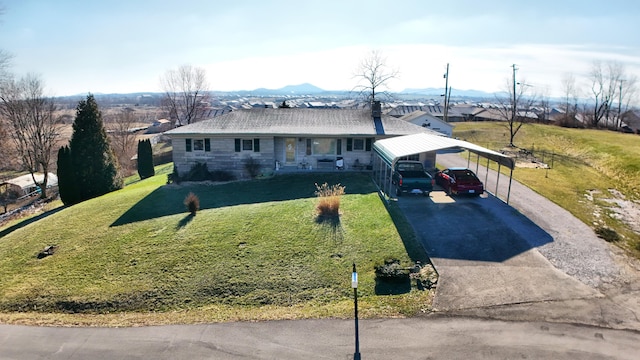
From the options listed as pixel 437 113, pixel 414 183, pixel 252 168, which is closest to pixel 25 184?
pixel 252 168

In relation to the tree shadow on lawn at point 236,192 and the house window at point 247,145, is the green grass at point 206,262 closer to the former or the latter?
→ the tree shadow on lawn at point 236,192

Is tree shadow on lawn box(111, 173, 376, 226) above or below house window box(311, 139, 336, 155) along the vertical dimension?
below

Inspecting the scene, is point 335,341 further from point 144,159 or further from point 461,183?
point 144,159

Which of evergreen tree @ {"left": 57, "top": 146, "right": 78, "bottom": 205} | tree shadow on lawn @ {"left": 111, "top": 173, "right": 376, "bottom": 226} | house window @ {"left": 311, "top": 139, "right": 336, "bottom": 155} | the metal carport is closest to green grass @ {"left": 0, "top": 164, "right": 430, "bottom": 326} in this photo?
tree shadow on lawn @ {"left": 111, "top": 173, "right": 376, "bottom": 226}

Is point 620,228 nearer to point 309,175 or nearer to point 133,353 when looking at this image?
point 309,175

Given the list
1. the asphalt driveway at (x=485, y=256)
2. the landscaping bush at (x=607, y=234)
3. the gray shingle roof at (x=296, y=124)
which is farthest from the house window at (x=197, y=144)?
the landscaping bush at (x=607, y=234)

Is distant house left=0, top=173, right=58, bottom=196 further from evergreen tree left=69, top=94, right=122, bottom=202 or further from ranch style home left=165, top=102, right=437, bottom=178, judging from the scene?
ranch style home left=165, top=102, right=437, bottom=178

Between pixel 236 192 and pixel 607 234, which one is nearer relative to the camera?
pixel 607 234
